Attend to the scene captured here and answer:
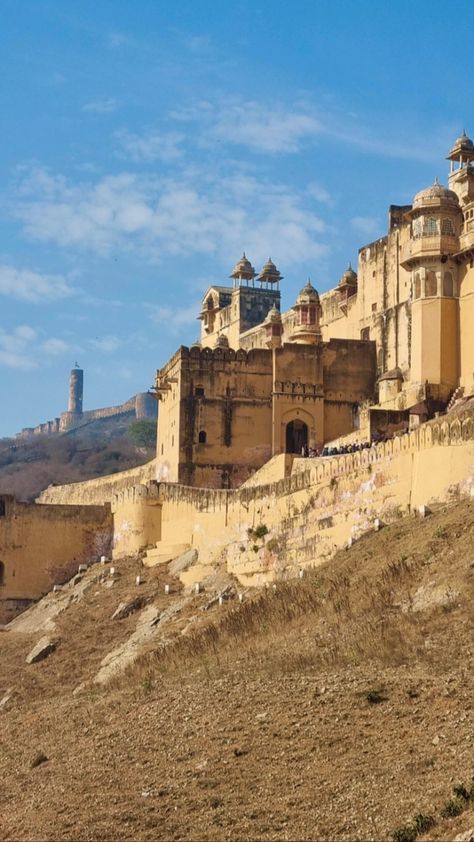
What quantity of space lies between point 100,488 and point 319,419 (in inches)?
394

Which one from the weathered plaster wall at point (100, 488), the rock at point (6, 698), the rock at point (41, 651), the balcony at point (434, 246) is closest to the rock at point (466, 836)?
the rock at point (6, 698)

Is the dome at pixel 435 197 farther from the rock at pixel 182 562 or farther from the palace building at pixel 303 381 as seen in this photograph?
the rock at pixel 182 562

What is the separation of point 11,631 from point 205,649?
15.1 m

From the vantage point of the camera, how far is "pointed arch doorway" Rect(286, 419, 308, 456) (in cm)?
4581

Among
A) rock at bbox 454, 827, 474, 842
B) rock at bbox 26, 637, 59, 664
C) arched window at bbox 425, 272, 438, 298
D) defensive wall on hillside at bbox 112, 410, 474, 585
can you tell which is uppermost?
arched window at bbox 425, 272, 438, 298

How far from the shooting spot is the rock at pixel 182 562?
3503 centimetres

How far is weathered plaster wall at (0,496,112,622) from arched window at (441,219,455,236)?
38.6 ft

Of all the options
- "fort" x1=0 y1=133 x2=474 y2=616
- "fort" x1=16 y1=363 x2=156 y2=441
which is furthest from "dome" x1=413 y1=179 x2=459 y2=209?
"fort" x1=16 y1=363 x2=156 y2=441

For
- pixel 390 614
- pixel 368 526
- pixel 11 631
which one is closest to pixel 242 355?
pixel 11 631

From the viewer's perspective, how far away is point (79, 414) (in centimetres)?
14588

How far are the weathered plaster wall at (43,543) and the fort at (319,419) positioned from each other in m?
0.15

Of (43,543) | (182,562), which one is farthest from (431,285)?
(43,543)

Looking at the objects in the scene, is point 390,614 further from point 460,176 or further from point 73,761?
point 460,176

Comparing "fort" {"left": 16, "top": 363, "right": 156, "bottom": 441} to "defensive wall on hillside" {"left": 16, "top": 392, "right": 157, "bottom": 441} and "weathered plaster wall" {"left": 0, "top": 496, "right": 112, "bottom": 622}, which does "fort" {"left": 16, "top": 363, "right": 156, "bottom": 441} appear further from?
"weathered plaster wall" {"left": 0, "top": 496, "right": 112, "bottom": 622}
